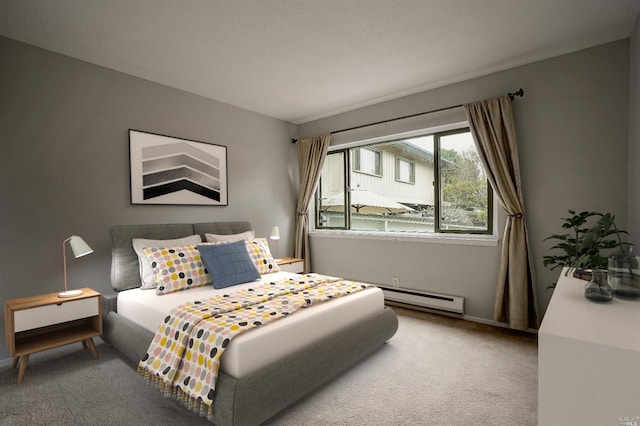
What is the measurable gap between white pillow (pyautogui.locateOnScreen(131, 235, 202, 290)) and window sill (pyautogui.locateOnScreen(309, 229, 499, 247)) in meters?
2.00

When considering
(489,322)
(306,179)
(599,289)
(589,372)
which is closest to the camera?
(589,372)

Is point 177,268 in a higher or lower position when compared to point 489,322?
higher

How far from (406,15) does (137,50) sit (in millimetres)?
2291

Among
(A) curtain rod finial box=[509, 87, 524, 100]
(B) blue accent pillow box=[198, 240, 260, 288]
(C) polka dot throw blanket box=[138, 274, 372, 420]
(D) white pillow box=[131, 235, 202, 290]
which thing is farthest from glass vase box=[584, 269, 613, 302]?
(D) white pillow box=[131, 235, 202, 290]

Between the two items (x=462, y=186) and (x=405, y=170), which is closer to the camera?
(x=462, y=186)

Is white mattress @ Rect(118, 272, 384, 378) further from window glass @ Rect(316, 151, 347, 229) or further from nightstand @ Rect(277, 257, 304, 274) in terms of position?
window glass @ Rect(316, 151, 347, 229)

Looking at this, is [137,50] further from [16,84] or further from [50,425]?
[50,425]

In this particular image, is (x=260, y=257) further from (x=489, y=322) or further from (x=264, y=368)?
(x=489, y=322)

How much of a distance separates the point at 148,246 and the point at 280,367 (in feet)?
6.43

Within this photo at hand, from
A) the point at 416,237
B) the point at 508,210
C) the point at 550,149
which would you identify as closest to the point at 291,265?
the point at 416,237

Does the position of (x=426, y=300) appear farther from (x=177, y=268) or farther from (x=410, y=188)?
(x=177, y=268)

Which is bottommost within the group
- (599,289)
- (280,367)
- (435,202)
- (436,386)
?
(436,386)

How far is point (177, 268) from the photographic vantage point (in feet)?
9.52

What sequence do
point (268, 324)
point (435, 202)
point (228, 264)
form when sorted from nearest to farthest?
point (268, 324) → point (228, 264) → point (435, 202)
